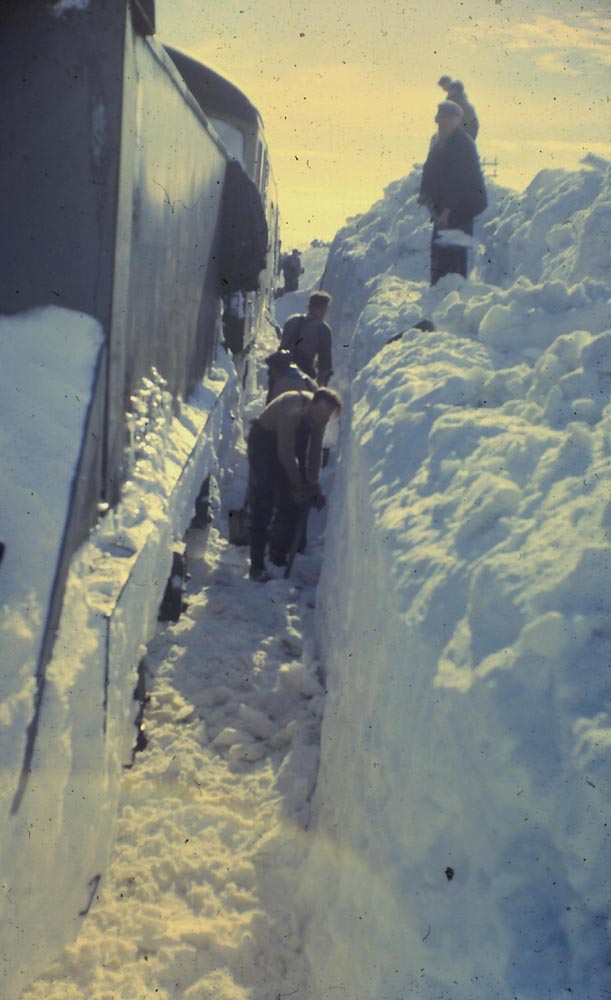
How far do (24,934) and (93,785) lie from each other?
585 mm

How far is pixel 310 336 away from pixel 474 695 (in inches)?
243

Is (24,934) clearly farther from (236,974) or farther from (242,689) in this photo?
(242,689)

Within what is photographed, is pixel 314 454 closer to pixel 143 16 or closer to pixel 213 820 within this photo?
pixel 213 820

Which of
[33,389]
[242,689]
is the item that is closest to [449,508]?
[33,389]

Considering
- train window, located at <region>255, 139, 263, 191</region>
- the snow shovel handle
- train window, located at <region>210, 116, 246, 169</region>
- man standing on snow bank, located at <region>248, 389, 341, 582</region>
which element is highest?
train window, located at <region>210, 116, 246, 169</region>

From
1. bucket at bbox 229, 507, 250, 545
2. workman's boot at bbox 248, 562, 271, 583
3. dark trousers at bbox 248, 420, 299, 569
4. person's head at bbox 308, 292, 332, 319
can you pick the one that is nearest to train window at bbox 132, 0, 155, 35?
dark trousers at bbox 248, 420, 299, 569

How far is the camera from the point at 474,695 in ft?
6.27

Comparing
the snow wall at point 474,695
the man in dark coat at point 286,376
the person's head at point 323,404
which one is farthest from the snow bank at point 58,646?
the man in dark coat at point 286,376

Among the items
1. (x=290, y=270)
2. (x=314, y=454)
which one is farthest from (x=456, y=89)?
(x=290, y=270)

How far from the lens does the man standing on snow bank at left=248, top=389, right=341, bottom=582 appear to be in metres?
5.86

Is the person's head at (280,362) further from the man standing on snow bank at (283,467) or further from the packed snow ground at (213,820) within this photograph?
the packed snow ground at (213,820)

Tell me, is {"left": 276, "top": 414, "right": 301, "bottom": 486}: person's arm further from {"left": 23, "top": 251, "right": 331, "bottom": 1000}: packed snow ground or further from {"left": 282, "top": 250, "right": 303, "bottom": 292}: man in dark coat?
{"left": 282, "top": 250, "right": 303, "bottom": 292}: man in dark coat

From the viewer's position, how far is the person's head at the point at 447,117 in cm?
677

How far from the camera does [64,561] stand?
8.24ft
